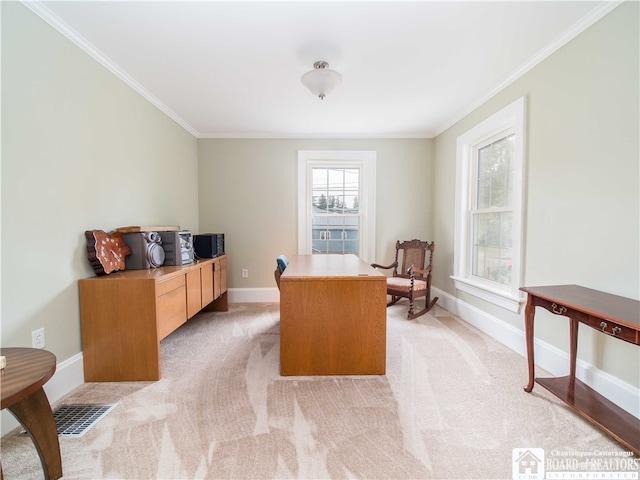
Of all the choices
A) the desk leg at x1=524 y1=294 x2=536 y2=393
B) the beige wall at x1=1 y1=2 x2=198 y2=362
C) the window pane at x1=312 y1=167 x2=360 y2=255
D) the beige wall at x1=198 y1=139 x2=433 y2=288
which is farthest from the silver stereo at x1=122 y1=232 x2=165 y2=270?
the desk leg at x1=524 y1=294 x2=536 y2=393

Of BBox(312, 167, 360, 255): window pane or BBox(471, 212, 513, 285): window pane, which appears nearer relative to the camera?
BBox(471, 212, 513, 285): window pane

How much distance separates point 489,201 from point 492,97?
1.00 m

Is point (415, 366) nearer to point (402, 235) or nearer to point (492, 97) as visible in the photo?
point (402, 235)

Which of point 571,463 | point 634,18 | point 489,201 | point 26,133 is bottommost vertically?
point 571,463

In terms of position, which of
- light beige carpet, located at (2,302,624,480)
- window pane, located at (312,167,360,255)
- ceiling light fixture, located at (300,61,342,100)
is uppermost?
ceiling light fixture, located at (300,61,342,100)

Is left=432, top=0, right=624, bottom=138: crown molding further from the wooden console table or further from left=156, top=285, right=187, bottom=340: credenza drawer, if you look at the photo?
left=156, top=285, right=187, bottom=340: credenza drawer

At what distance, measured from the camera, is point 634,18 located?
58.6 inches

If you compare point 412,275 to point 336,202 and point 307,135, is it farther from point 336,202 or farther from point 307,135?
point 307,135

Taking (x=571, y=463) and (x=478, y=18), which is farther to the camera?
(x=478, y=18)

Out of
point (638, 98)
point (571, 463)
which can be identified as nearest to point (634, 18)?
point (638, 98)

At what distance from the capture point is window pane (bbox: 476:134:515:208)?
2607mm

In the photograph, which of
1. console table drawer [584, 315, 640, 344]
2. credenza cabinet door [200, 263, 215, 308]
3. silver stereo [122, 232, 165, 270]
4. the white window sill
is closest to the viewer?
console table drawer [584, 315, 640, 344]

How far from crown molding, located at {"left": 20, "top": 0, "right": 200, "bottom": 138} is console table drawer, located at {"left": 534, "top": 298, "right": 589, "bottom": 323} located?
3.37m

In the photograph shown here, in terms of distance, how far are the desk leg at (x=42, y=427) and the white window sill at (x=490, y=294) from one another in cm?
306
